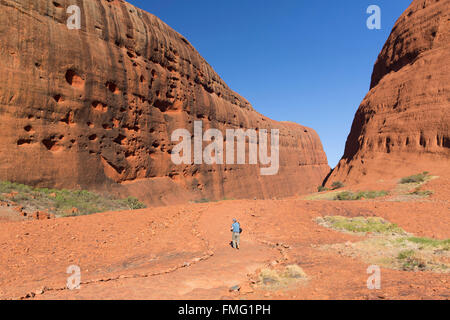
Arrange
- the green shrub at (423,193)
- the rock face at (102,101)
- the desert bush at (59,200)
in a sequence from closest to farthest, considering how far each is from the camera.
Answer: the desert bush at (59,200)
the rock face at (102,101)
the green shrub at (423,193)

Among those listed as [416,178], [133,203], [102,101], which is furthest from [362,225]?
[102,101]

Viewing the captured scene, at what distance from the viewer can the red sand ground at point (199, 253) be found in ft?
18.0

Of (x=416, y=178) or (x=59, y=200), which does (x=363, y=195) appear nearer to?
(x=416, y=178)

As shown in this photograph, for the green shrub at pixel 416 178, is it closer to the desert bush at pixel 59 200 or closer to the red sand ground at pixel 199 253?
the red sand ground at pixel 199 253

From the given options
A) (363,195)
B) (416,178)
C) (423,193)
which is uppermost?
(416,178)

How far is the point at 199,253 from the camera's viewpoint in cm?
909

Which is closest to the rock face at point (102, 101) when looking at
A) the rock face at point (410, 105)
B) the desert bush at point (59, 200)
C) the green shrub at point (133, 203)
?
the desert bush at point (59, 200)

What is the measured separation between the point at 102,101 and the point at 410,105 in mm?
27578

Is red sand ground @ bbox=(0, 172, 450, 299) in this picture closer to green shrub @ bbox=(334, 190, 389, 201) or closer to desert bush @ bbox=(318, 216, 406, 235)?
A: desert bush @ bbox=(318, 216, 406, 235)

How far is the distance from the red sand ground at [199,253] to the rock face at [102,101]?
7809mm

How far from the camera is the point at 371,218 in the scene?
12.9 metres

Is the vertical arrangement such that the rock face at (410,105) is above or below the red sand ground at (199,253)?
above
